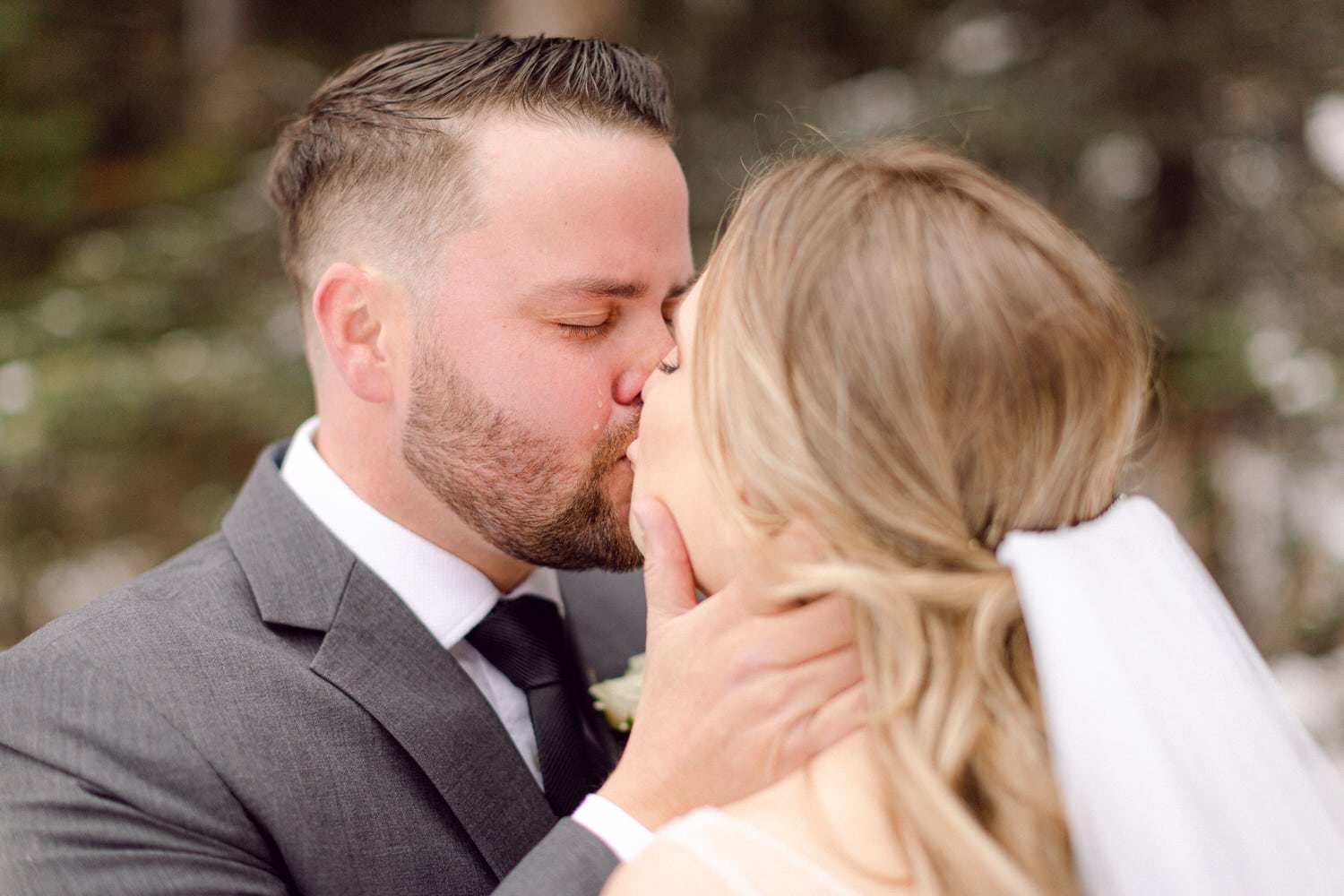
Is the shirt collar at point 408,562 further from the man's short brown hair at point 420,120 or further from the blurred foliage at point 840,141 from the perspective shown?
the blurred foliage at point 840,141

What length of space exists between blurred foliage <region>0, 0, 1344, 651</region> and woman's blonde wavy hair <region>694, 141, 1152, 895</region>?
9.00ft

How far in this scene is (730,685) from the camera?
1.63 m

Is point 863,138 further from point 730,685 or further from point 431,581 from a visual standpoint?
point 730,685

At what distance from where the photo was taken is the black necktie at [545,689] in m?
2.12

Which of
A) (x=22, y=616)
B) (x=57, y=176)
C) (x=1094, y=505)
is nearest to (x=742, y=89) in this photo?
(x=57, y=176)

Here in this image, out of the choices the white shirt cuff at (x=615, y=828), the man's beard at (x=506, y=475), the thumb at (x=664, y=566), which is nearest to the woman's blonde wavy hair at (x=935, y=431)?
the thumb at (x=664, y=566)

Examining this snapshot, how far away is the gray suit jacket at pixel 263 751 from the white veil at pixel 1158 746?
2.44ft

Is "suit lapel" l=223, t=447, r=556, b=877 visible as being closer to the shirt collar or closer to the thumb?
the shirt collar

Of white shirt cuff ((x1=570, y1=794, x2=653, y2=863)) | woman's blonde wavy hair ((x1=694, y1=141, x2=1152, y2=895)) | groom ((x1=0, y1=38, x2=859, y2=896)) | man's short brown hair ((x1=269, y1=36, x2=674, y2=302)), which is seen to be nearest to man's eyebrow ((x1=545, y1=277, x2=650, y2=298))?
groom ((x1=0, y1=38, x2=859, y2=896))

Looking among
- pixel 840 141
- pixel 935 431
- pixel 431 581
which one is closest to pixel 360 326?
pixel 431 581

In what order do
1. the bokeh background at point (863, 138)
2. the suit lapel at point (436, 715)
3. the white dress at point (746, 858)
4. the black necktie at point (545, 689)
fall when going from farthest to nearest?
the bokeh background at point (863, 138), the black necktie at point (545, 689), the suit lapel at point (436, 715), the white dress at point (746, 858)

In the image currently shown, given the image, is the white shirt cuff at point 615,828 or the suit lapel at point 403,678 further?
the suit lapel at point 403,678

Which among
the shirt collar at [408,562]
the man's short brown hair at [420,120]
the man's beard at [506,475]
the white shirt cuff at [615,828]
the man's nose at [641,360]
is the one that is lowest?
the white shirt cuff at [615,828]

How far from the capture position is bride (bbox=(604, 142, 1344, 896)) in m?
1.31
